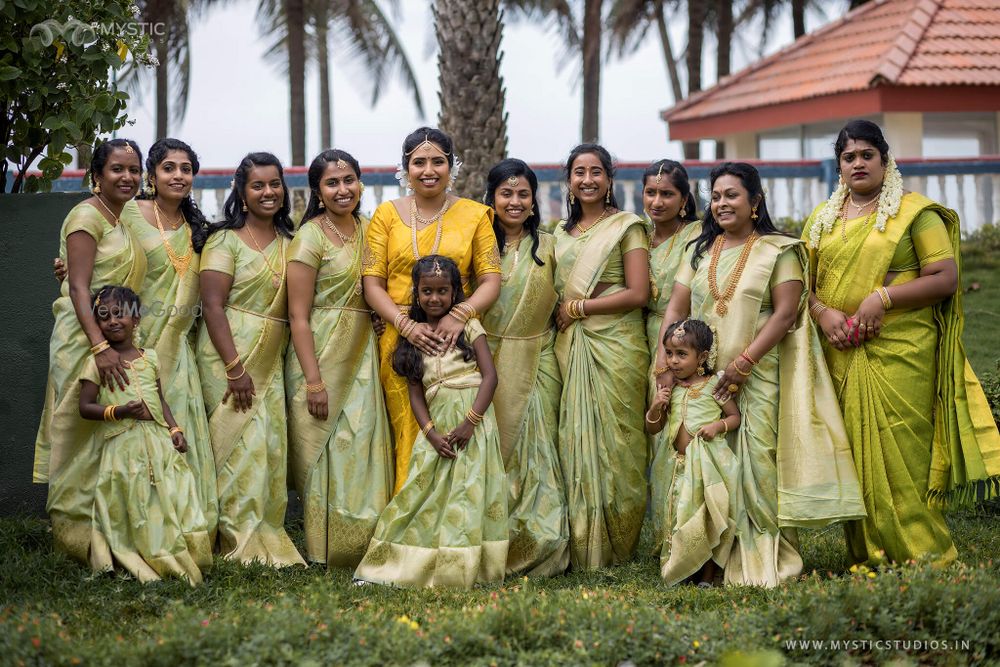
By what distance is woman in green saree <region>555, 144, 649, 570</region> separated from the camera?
580cm

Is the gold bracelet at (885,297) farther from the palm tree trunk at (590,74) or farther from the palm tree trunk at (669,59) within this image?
the palm tree trunk at (669,59)

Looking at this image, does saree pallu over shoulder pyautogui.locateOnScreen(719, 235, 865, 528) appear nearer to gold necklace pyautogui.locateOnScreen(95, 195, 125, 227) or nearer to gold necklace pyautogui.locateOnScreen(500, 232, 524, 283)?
gold necklace pyautogui.locateOnScreen(500, 232, 524, 283)

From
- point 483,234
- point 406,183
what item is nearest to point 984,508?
point 483,234

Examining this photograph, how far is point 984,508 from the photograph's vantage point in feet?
22.6

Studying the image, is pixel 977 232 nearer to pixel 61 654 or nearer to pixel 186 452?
pixel 186 452

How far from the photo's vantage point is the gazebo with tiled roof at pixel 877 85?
12984 millimetres

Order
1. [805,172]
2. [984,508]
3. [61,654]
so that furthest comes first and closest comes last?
[805,172] → [984,508] → [61,654]

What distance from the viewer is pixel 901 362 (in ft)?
17.8

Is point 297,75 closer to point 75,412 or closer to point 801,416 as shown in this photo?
point 75,412

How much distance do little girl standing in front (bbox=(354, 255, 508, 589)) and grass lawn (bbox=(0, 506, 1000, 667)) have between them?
0.72ft

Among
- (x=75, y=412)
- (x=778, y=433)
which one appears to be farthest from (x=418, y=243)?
(x=778, y=433)

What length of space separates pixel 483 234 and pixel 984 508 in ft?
12.1

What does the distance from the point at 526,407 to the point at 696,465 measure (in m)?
0.98

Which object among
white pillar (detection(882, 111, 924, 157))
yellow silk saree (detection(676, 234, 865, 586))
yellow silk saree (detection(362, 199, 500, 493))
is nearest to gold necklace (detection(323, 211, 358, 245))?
yellow silk saree (detection(362, 199, 500, 493))
